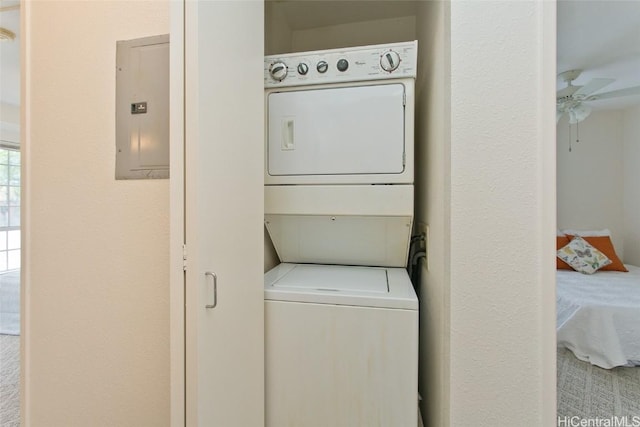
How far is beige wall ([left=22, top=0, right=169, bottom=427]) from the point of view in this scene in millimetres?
918

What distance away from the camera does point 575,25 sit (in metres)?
2.20

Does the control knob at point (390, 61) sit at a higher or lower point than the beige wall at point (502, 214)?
higher

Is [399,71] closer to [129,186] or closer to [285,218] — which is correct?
[285,218]

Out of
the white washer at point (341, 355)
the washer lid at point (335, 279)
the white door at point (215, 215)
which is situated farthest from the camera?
the washer lid at point (335, 279)

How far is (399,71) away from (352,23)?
1227 mm

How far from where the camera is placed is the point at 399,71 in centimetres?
127

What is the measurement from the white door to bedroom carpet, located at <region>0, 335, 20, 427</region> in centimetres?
200

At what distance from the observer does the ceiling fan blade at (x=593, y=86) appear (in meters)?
2.66

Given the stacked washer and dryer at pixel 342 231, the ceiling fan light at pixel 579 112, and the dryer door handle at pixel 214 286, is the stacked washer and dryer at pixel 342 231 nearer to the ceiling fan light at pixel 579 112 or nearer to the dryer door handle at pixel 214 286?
the dryer door handle at pixel 214 286

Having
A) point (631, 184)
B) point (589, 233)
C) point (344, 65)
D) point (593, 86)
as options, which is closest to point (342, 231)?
point (344, 65)

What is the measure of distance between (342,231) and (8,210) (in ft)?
15.2

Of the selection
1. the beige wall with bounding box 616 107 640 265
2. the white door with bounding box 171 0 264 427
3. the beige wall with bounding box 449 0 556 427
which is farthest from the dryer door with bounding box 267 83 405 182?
the beige wall with bounding box 616 107 640 265

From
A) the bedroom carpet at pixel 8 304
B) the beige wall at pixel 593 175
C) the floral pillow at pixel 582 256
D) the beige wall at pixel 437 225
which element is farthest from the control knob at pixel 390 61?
the beige wall at pixel 593 175

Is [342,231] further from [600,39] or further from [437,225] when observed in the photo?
[600,39]
